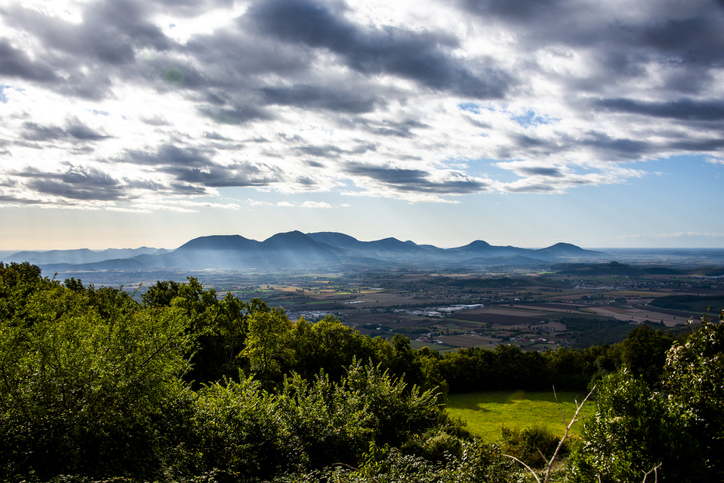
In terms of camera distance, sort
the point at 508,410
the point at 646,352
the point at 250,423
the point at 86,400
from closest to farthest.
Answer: the point at 86,400 < the point at 250,423 < the point at 508,410 < the point at 646,352

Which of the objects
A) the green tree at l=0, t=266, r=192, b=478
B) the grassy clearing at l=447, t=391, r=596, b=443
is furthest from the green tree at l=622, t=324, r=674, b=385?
the green tree at l=0, t=266, r=192, b=478

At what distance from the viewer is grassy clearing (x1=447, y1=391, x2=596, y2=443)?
1299 inches

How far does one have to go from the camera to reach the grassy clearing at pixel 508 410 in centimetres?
3298

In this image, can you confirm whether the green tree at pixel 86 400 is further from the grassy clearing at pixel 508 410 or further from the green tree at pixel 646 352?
the green tree at pixel 646 352

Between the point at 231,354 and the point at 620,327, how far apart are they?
9398cm

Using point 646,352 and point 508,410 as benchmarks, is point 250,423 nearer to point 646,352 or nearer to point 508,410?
point 508,410

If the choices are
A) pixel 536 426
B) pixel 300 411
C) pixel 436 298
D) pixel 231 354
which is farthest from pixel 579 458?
pixel 436 298

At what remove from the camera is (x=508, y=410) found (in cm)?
3947

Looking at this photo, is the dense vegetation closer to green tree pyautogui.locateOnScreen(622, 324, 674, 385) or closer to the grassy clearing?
the grassy clearing

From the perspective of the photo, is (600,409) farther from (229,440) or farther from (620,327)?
(620,327)

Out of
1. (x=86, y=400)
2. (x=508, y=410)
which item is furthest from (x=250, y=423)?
(x=508, y=410)

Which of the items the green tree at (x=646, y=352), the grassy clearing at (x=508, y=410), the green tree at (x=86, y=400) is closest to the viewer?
the green tree at (x=86, y=400)

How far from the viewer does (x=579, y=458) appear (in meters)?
11.2

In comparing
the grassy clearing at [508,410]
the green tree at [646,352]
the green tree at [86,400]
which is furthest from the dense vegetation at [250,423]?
the green tree at [646,352]
